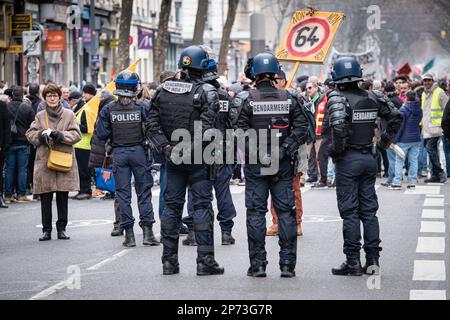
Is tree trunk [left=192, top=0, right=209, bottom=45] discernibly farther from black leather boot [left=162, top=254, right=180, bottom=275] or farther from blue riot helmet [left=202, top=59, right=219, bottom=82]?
black leather boot [left=162, top=254, right=180, bottom=275]

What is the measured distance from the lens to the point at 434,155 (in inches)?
955

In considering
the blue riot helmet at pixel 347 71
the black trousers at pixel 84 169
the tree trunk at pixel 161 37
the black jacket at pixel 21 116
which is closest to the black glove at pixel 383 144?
the blue riot helmet at pixel 347 71

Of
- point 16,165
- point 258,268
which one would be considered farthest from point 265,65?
point 16,165

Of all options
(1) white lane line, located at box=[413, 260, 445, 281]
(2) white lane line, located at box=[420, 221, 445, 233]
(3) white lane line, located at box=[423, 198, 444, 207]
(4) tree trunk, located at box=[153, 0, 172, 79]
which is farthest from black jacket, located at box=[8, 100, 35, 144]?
(4) tree trunk, located at box=[153, 0, 172, 79]

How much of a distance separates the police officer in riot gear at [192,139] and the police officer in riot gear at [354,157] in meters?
1.15

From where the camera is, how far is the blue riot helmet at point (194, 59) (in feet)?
37.2

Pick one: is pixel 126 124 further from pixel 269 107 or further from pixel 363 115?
pixel 363 115

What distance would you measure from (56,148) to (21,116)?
597 cm

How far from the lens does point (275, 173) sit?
11367 mm

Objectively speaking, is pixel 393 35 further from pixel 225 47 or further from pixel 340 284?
pixel 340 284

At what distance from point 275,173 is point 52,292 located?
2311mm

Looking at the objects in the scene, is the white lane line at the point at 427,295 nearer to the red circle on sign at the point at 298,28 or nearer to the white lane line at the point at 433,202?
the red circle on sign at the point at 298,28

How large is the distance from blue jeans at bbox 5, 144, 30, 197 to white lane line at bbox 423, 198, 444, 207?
21.7ft

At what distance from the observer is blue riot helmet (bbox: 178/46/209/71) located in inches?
446
